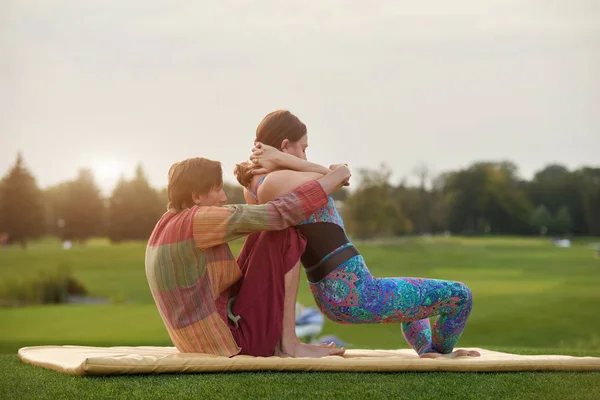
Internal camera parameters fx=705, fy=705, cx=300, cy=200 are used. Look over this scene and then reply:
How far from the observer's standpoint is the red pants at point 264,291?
4008mm

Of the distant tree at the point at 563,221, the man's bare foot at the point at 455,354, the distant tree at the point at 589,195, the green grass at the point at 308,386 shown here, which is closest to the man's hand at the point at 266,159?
the green grass at the point at 308,386

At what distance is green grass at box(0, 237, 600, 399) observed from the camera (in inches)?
141

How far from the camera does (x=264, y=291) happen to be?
158 inches

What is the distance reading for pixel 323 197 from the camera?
158 inches

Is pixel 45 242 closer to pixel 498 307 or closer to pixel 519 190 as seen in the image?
pixel 498 307

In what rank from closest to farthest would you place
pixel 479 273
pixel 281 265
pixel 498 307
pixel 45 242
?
pixel 281 265, pixel 498 307, pixel 45 242, pixel 479 273

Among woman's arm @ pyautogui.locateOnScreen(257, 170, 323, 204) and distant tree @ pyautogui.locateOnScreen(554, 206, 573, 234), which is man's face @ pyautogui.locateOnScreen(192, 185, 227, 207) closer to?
woman's arm @ pyautogui.locateOnScreen(257, 170, 323, 204)

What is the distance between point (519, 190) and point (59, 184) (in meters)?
26.4

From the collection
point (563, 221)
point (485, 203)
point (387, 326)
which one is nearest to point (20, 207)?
point (387, 326)

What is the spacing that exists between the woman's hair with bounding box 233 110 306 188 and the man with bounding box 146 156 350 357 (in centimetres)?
16

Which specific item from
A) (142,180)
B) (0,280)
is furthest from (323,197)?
(142,180)

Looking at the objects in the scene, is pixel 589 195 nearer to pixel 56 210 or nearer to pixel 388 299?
pixel 56 210

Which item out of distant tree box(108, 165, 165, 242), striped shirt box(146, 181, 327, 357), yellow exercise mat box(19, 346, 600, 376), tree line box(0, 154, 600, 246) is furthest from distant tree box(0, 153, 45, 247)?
striped shirt box(146, 181, 327, 357)

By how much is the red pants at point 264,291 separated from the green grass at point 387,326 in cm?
35
